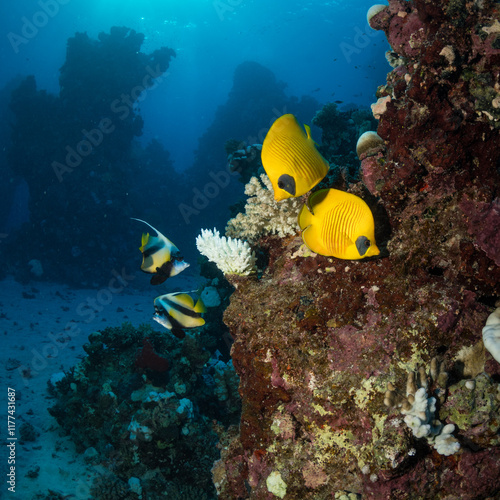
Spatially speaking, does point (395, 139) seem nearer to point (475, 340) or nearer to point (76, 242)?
point (475, 340)

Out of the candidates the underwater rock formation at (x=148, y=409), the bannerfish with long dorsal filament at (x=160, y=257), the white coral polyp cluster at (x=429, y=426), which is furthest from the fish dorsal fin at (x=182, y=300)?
the white coral polyp cluster at (x=429, y=426)

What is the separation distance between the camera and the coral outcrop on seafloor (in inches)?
79.2

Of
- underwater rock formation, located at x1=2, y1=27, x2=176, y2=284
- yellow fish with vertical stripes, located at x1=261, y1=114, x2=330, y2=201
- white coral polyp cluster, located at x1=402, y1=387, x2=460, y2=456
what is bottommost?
white coral polyp cluster, located at x1=402, y1=387, x2=460, y2=456

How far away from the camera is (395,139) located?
2484mm

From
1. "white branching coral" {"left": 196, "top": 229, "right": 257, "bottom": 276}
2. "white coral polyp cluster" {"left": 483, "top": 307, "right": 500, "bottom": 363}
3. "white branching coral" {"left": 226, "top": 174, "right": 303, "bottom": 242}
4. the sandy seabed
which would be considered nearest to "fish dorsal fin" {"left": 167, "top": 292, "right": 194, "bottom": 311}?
"white branching coral" {"left": 196, "top": 229, "right": 257, "bottom": 276}

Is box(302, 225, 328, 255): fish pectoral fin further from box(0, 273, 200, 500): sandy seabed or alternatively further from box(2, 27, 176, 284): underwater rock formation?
box(2, 27, 176, 284): underwater rock formation

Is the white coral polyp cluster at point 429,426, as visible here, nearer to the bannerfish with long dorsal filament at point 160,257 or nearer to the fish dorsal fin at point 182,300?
the fish dorsal fin at point 182,300

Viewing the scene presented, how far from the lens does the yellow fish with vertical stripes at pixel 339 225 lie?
1819 mm

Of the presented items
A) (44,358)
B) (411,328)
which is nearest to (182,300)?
(411,328)

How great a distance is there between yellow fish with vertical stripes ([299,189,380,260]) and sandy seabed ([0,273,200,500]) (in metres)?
5.41

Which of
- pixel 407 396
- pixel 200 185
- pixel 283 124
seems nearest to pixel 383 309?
pixel 407 396

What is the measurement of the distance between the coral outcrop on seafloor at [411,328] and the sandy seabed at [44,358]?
4126 mm

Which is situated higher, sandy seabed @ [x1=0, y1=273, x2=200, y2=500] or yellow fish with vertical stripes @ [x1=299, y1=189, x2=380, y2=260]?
sandy seabed @ [x1=0, y1=273, x2=200, y2=500]

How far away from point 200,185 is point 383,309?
23.6 meters
